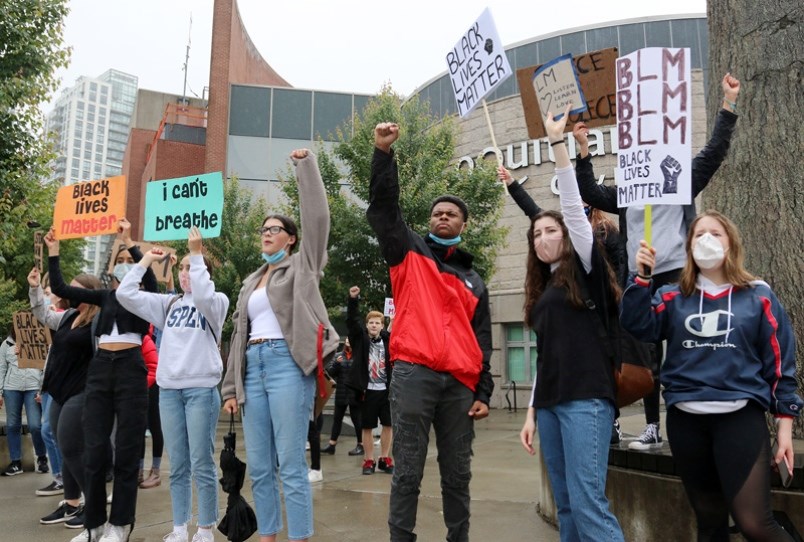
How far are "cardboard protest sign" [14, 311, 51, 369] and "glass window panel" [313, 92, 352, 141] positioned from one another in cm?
2191

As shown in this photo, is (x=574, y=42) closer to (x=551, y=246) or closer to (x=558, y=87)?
(x=558, y=87)

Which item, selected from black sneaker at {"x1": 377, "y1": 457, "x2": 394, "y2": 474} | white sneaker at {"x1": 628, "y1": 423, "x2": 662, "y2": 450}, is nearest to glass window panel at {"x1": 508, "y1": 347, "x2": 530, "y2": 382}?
black sneaker at {"x1": 377, "y1": 457, "x2": 394, "y2": 474}

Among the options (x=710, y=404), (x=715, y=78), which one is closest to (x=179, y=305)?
(x=710, y=404)

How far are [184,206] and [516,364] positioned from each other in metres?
17.7

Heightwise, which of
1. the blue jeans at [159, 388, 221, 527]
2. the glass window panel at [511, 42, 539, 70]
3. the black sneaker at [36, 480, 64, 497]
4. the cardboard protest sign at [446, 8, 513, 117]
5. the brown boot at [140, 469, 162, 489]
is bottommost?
the black sneaker at [36, 480, 64, 497]

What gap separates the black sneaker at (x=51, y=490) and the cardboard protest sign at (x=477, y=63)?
5251 millimetres

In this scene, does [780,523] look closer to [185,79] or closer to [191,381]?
[191,381]

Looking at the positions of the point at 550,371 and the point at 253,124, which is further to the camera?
the point at 253,124

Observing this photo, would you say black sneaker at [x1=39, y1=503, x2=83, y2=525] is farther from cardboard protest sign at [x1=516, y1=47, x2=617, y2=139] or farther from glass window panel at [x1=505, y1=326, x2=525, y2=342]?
glass window panel at [x1=505, y1=326, x2=525, y2=342]

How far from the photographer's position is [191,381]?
434 cm

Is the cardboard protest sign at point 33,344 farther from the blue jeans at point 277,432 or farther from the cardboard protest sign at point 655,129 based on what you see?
the cardboard protest sign at point 655,129

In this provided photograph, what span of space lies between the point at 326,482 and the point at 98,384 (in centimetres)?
306

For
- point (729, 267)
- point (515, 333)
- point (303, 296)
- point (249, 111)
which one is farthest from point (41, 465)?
point (249, 111)

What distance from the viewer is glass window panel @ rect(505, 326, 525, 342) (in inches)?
852
